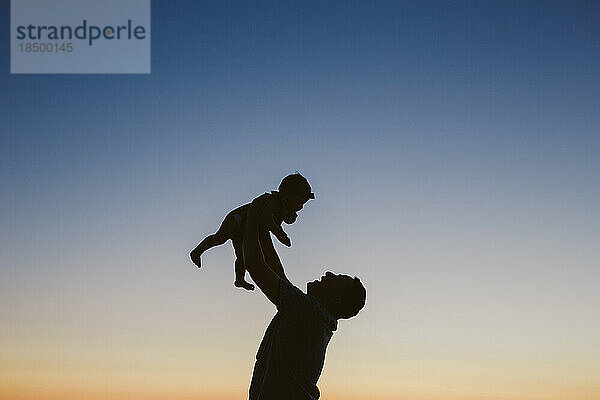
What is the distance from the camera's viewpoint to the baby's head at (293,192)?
12.6ft

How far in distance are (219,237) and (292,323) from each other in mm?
573

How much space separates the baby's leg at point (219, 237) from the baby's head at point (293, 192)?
1.07 ft

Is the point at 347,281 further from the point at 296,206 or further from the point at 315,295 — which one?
the point at 296,206

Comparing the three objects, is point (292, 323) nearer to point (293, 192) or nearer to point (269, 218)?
point (269, 218)

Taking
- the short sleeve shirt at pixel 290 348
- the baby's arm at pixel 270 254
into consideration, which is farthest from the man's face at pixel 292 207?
the short sleeve shirt at pixel 290 348

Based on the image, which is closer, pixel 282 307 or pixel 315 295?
pixel 282 307

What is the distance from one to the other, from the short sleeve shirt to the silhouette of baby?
382 millimetres

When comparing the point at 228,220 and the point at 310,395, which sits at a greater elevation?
the point at 228,220

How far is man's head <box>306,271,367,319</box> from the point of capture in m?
3.68

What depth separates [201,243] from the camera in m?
3.80

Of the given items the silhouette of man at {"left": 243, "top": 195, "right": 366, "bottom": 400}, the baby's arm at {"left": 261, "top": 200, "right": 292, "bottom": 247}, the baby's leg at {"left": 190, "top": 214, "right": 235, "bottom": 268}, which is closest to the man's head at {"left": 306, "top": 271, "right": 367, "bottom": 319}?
the silhouette of man at {"left": 243, "top": 195, "right": 366, "bottom": 400}

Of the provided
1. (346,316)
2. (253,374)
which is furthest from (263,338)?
(346,316)

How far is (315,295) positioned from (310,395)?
A: 1.63 feet

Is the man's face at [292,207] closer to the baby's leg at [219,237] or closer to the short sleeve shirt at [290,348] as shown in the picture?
the baby's leg at [219,237]
